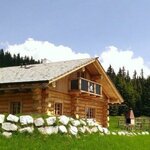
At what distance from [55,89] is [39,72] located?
1.83 m

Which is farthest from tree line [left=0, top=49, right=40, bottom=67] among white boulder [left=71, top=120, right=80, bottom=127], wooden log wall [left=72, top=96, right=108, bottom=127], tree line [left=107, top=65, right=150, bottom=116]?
white boulder [left=71, top=120, right=80, bottom=127]

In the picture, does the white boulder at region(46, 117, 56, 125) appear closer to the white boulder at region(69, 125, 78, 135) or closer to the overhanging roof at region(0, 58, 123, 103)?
the white boulder at region(69, 125, 78, 135)

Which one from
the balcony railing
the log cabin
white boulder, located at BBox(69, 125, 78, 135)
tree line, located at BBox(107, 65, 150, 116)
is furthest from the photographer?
tree line, located at BBox(107, 65, 150, 116)

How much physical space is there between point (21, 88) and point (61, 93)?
4581 millimetres

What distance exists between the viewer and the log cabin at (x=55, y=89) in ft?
89.4

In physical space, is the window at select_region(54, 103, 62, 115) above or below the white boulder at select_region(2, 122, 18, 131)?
above

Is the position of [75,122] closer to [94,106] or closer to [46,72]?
[46,72]

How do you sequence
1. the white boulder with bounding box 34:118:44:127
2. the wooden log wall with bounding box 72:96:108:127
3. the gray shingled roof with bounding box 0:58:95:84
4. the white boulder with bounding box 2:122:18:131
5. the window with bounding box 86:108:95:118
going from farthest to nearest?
the window with bounding box 86:108:95:118, the wooden log wall with bounding box 72:96:108:127, the gray shingled roof with bounding box 0:58:95:84, the white boulder with bounding box 34:118:44:127, the white boulder with bounding box 2:122:18:131

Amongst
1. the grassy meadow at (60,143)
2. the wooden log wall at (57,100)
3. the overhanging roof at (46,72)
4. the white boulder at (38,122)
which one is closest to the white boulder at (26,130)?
the grassy meadow at (60,143)

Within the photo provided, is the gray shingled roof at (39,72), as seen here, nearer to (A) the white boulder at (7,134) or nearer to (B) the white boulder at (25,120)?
(B) the white boulder at (25,120)

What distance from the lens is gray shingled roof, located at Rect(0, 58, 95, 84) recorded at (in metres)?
27.1

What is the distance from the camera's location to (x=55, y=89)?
29.8m

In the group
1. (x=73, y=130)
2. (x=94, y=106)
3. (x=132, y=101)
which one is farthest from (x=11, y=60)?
(x=73, y=130)

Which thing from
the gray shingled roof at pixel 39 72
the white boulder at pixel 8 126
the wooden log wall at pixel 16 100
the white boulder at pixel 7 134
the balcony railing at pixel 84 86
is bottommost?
the white boulder at pixel 7 134
